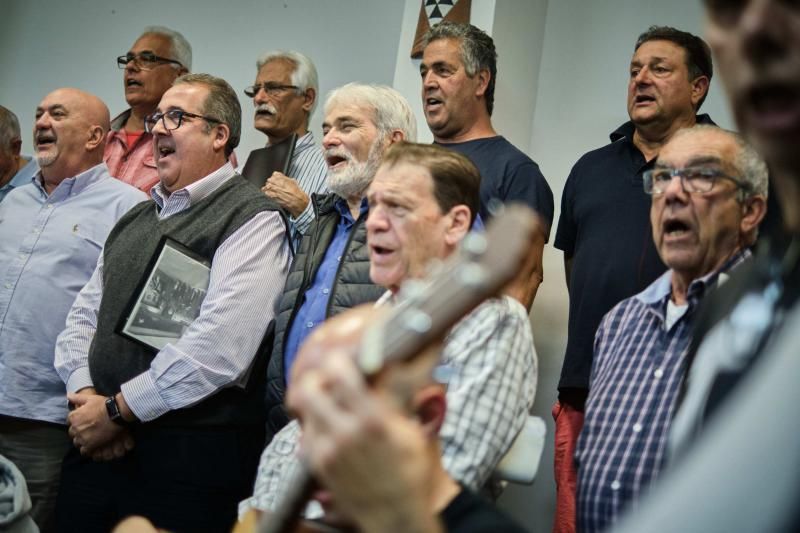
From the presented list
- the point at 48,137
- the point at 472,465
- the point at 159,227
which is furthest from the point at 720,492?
the point at 48,137

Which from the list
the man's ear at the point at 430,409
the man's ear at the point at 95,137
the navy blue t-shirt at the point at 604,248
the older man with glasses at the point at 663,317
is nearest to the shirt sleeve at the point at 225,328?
the navy blue t-shirt at the point at 604,248

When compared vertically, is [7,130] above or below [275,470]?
above

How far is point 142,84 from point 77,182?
1.07m

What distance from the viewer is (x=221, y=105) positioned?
11.3 feet

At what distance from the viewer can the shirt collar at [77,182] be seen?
3.65 metres

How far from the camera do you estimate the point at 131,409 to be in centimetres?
284

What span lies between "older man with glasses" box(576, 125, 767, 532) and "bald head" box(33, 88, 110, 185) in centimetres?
225

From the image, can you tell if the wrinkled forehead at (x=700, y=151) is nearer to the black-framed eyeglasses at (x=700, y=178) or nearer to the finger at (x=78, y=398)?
the black-framed eyeglasses at (x=700, y=178)

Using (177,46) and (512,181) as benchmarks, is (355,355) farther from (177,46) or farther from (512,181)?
(177,46)

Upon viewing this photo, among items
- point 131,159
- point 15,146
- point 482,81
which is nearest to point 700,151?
point 482,81

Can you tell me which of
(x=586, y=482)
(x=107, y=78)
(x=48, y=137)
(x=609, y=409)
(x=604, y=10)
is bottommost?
(x=586, y=482)

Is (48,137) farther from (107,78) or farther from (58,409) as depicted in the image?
(107,78)

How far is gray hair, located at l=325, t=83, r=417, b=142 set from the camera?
3184mm

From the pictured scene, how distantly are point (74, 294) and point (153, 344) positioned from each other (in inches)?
25.8
